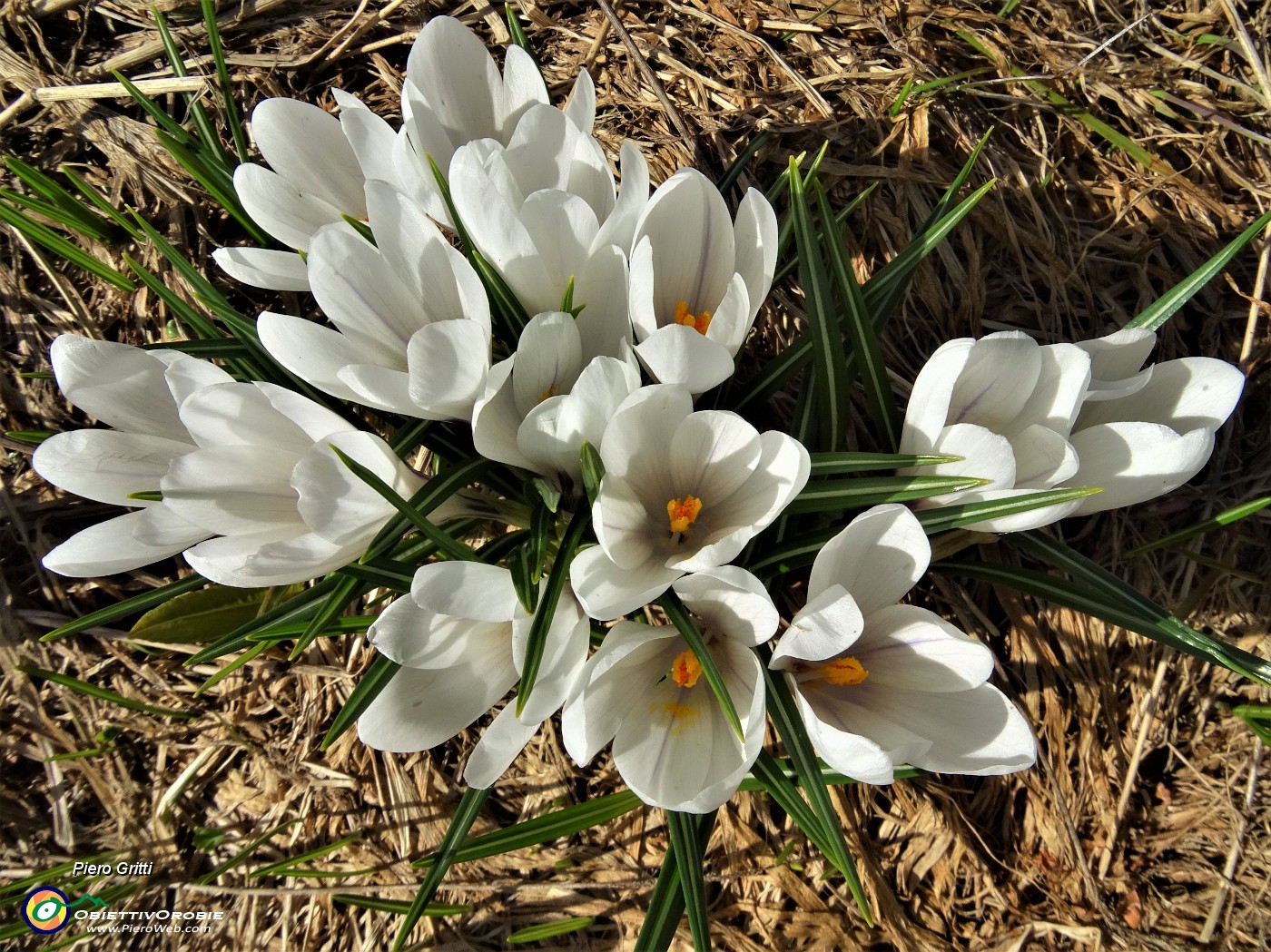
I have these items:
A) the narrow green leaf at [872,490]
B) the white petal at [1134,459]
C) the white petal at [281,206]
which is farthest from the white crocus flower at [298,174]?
the white petal at [1134,459]

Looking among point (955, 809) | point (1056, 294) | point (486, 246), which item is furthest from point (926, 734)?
point (1056, 294)

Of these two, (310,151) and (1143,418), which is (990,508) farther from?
(310,151)

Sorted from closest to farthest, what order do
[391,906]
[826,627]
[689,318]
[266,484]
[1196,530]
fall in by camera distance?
1. [826,627]
2. [266,484]
3. [689,318]
4. [1196,530]
5. [391,906]

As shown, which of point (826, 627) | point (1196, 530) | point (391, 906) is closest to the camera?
point (826, 627)

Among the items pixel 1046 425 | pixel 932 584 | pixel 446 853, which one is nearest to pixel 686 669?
pixel 446 853

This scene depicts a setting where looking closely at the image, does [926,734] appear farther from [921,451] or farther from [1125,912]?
[1125,912]

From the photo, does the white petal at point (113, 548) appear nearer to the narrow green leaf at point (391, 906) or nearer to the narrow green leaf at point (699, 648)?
the narrow green leaf at point (699, 648)

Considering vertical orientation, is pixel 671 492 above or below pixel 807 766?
above
